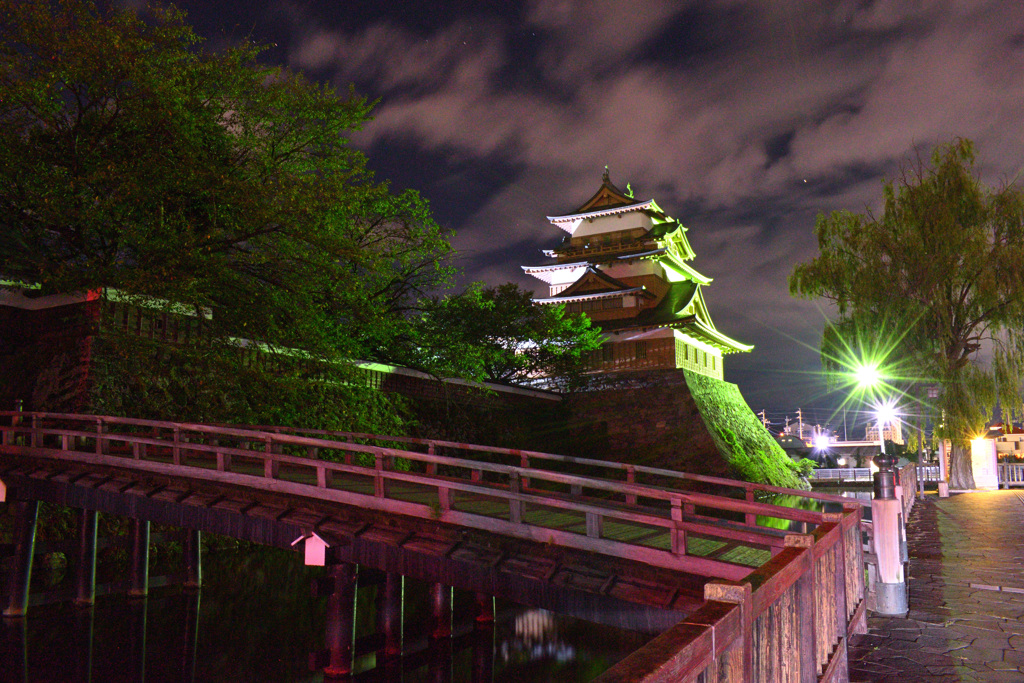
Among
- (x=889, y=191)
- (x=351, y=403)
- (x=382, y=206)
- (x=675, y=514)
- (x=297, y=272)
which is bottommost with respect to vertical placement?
(x=675, y=514)

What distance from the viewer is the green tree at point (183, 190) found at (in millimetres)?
13203

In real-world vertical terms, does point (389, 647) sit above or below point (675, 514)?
below

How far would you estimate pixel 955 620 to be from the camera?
6172 mm

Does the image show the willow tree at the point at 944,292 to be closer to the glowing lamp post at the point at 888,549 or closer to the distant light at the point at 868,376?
the distant light at the point at 868,376

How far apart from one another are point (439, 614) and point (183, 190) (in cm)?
985

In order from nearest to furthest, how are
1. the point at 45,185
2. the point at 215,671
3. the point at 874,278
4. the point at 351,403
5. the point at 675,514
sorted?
the point at 675,514, the point at 215,671, the point at 45,185, the point at 351,403, the point at 874,278

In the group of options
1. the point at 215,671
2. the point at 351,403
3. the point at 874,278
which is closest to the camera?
the point at 215,671

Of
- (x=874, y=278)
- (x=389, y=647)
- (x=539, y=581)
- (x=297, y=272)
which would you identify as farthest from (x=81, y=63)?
(x=874, y=278)

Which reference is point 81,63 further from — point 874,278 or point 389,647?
point 874,278

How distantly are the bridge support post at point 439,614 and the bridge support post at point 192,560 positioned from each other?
5316 mm

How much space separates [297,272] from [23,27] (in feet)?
22.6

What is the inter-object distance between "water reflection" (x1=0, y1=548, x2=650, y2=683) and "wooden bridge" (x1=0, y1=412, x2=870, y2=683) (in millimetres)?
630

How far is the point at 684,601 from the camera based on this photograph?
673cm

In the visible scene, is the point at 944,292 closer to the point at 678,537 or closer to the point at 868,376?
the point at 868,376
